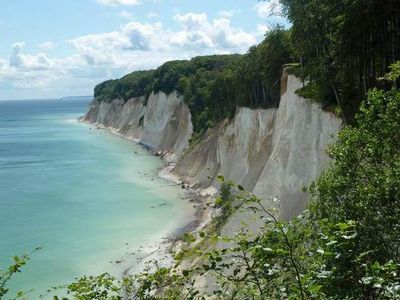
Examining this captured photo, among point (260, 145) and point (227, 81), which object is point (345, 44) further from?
point (227, 81)

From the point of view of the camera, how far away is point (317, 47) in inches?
1000

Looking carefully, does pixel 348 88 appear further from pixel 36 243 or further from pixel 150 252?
pixel 36 243

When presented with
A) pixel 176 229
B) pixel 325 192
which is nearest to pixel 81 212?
pixel 176 229

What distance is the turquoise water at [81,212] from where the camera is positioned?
30.9 metres

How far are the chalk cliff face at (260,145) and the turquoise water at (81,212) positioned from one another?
4874mm

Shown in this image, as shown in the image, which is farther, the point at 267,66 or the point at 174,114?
the point at 174,114

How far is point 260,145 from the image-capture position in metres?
40.2

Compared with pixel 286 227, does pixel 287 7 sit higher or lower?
higher

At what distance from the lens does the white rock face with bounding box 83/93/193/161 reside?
73125mm

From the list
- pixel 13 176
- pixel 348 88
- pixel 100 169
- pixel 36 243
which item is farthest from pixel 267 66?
pixel 13 176

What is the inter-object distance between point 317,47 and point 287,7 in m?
3.54

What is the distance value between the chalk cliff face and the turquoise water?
16.0 feet

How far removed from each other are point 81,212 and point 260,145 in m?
17.5

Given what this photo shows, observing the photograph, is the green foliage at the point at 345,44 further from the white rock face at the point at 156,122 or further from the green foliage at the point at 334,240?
the white rock face at the point at 156,122
